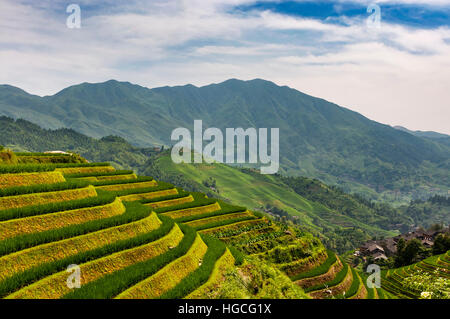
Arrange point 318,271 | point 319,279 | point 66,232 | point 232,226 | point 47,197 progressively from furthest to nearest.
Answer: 1. point 232,226
2. point 318,271
3. point 319,279
4. point 47,197
5. point 66,232

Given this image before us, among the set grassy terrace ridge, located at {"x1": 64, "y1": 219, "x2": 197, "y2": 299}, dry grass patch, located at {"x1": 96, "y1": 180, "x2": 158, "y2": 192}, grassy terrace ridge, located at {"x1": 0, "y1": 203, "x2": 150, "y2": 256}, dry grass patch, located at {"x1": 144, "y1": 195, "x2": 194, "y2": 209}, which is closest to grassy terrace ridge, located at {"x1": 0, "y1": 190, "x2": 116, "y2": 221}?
grassy terrace ridge, located at {"x1": 0, "y1": 203, "x2": 150, "y2": 256}

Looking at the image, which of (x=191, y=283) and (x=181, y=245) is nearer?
(x=191, y=283)

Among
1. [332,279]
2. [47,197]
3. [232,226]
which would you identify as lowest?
[332,279]

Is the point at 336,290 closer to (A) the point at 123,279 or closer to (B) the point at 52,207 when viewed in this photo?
(A) the point at 123,279

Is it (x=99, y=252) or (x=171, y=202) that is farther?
(x=171, y=202)

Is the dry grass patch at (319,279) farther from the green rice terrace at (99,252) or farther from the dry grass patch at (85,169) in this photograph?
the dry grass patch at (85,169)

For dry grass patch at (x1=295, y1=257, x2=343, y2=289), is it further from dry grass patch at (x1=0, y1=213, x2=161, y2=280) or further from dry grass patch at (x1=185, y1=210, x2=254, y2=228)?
dry grass patch at (x1=0, y1=213, x2=161, y2=280)

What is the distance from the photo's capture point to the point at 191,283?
21.6 meters

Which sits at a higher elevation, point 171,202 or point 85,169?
point 85,169

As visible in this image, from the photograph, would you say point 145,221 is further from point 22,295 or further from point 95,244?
point 22,295

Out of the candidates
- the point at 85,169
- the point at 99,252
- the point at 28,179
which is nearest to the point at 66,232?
the point at 99,252

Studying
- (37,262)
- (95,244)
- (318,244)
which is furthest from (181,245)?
(318,244)

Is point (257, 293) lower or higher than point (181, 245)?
lower
